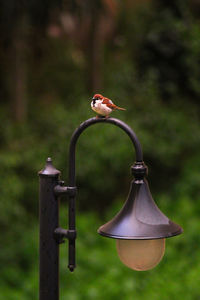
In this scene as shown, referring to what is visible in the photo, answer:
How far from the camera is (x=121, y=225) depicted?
2.77 meters

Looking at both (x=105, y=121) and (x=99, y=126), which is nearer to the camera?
(x=105, y=121)

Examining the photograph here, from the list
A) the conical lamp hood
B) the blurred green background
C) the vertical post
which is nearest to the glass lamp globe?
the conical lamp hood

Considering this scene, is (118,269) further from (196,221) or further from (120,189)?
(120,189)

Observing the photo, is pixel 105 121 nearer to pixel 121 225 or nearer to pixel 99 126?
pixel 121 225

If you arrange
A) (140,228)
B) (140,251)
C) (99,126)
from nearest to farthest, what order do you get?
1. (140,228)
2. (140,251)
3. (99,126)

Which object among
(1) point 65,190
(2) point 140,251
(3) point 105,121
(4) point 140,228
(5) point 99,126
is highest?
(5) point 99,126

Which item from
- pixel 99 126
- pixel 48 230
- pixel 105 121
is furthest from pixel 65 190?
pixel 99 126

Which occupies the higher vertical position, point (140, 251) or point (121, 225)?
point (121, 225)

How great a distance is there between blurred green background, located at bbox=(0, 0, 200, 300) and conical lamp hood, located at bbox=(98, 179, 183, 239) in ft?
14.5

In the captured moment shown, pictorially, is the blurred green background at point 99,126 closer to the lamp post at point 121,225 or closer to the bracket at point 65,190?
the lamp post at point 121,225

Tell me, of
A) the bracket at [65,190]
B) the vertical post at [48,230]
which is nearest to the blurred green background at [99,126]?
the vertical post at [48,230]

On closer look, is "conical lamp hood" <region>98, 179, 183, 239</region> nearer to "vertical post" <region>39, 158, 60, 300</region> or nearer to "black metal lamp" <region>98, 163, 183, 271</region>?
"black metal lamp" <region>98, 163, 183, 271</region>

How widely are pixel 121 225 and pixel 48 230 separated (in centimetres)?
35

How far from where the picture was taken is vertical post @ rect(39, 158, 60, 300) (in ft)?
9.41
